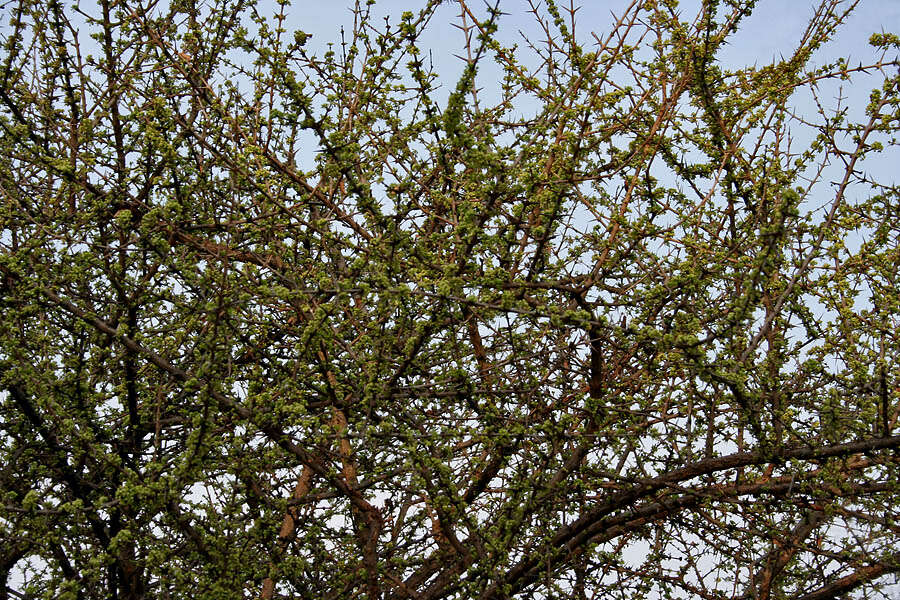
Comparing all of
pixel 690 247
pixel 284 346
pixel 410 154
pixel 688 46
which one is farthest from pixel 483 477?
pixel 688 46

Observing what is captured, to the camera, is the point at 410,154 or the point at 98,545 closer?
the point at 98,545

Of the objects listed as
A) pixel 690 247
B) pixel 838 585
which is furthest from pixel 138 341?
pixel 838 585

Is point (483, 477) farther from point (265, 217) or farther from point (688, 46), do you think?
point (688, 46)

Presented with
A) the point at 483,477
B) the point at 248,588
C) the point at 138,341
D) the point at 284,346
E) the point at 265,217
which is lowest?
the point at 248,588

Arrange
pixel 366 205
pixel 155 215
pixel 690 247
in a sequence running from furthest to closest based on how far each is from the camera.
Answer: pixel 690 247, pixel 155 215, pixel 366 205

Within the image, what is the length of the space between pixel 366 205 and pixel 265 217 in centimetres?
114

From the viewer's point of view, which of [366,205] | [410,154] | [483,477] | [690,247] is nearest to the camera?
[366,205]

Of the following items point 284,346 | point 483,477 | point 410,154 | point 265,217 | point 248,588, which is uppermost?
point 410,154

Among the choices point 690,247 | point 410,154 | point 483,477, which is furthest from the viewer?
point 410,154

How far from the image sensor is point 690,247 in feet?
17.2

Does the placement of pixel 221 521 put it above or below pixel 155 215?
below

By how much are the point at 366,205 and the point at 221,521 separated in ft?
6.01

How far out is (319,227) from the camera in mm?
5320

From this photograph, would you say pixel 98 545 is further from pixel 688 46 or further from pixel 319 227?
pixel 688 46
